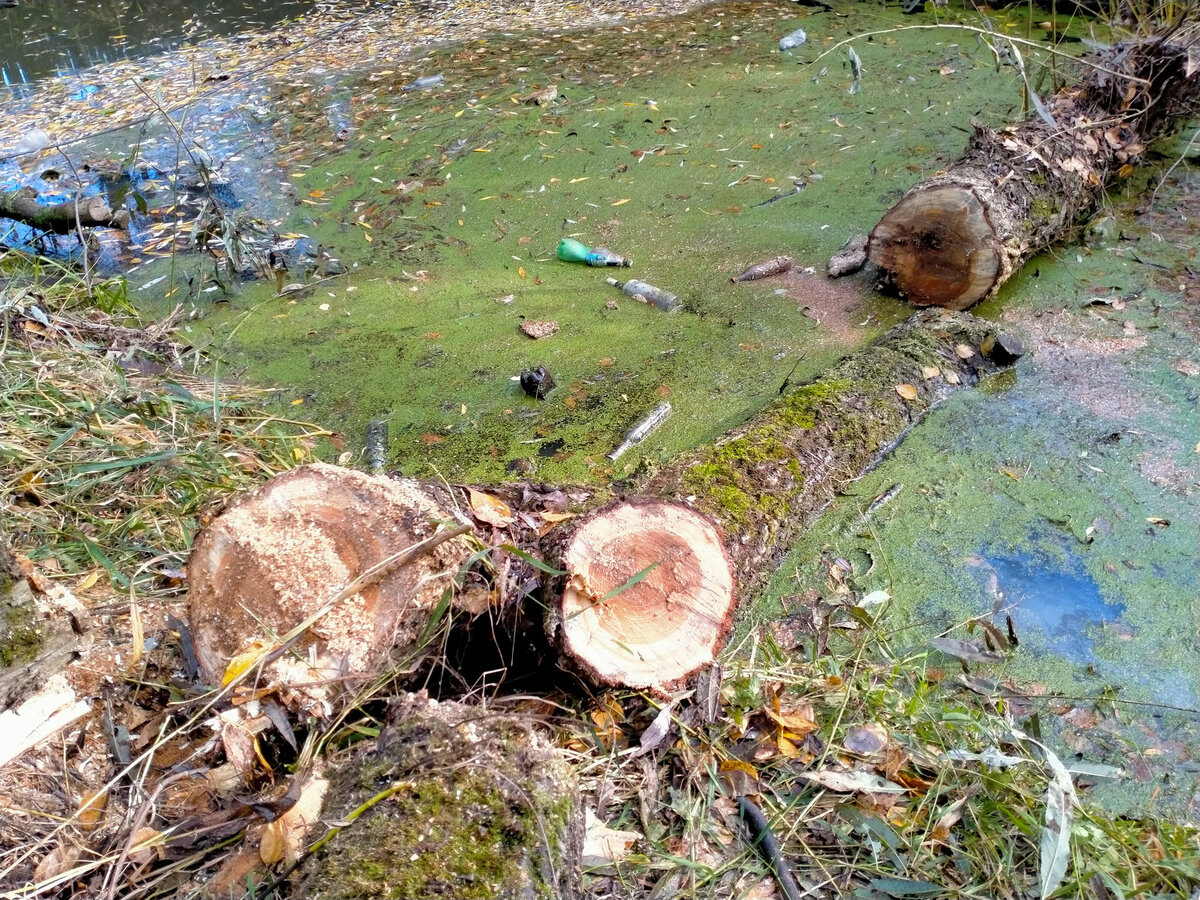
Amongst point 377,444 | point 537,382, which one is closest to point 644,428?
point 537,382

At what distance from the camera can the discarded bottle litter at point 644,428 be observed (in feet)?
8.86

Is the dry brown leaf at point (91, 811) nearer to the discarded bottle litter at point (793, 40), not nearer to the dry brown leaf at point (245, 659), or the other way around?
the dry brown leaf at point (245, 659)

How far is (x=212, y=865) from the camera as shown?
4.06ft

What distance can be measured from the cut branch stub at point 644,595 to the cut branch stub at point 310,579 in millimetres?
254

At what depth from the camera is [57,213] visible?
3.67 meters

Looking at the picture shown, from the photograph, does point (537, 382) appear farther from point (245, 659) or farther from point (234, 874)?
point (234, 874)

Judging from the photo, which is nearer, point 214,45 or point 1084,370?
point 1084,370

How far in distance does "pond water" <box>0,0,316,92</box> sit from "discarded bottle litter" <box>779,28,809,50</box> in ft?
14.1

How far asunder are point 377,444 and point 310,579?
4.64 ft

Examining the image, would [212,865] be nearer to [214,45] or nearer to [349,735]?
[349,735]

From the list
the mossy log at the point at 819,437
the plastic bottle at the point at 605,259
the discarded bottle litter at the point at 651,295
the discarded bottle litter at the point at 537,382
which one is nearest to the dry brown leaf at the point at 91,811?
the mossy log at the point at 819,437

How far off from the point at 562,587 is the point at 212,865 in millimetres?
691

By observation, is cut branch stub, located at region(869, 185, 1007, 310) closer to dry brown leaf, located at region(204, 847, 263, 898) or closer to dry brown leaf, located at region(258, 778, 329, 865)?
dry brown leaf, located at region(258, 778, 329, 865)

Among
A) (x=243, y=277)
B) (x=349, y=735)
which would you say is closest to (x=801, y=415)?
(x=349, y=735)
